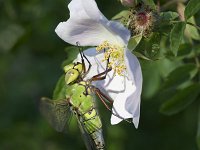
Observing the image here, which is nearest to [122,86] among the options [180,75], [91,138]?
[91,138]

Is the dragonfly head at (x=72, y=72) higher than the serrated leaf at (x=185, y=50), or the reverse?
the dragonfly head at (x=72, y=72)

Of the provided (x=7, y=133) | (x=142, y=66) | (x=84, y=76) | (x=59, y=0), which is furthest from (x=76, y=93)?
(x=7, y=133)

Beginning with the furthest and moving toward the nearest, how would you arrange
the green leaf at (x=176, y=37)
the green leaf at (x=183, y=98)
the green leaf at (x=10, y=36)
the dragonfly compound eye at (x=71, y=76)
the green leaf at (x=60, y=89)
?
1. the green leaf at (x=10, y=36)
2. the green leaf at (x=183, y=98)
3. the green leaf at (x=60, y=89)
4. the dragonfly compound eye at (x=71, y=76)
5. the green leaf at (x=176, y=37)

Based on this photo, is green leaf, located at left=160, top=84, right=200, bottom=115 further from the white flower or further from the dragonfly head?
the dragonfly head

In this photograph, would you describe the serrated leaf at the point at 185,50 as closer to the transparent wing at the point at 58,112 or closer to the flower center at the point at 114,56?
the flower center at the point at 114,56

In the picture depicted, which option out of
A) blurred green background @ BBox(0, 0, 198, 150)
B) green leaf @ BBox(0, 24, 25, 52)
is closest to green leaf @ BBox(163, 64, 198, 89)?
blurred green background @ BBox(0, 0, 198, 150)

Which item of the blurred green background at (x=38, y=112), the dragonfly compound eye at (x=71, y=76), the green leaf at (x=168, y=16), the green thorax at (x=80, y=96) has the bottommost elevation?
the blurred green background at (x=38, y=112)

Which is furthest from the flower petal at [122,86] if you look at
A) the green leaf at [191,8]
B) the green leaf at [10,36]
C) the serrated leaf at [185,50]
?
the green leaf at [10,36]
